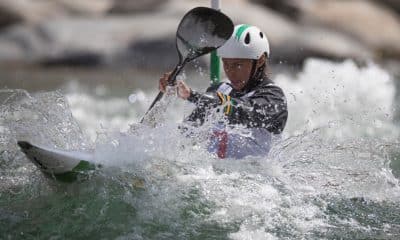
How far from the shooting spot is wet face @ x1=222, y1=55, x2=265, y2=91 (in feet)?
13.7

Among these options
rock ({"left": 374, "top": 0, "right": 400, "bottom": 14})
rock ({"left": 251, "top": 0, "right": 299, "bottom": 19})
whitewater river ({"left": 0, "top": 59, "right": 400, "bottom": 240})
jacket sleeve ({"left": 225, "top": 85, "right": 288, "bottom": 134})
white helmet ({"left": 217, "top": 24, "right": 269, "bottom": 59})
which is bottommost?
rock ({"left": 251, "top": 0, "right": 299, "bottom": 19})

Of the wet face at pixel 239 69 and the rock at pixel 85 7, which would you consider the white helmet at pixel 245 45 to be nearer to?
the wet face at pixel 239 69

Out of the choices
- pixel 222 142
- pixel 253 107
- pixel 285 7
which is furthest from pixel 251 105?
pixel 285 7

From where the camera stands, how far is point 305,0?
12.8m

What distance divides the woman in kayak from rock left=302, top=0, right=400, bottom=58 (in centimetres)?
820

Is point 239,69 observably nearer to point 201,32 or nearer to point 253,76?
point 253,76

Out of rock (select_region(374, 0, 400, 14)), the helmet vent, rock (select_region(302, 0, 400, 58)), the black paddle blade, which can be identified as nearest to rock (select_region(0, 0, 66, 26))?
rock (select_region(302, 0, 400, 58))

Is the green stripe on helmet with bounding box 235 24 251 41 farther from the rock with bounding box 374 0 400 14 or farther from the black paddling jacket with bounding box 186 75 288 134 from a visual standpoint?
the rock with bounding box 374 0 400 14

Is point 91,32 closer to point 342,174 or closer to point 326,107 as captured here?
point 326,107

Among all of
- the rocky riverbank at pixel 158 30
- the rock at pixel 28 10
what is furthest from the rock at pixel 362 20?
the rock at pixel 28 10

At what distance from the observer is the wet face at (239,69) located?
165 inches

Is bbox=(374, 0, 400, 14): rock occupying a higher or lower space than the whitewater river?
lower

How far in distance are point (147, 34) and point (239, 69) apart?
8.00 m

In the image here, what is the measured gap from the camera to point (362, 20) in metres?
12.5
